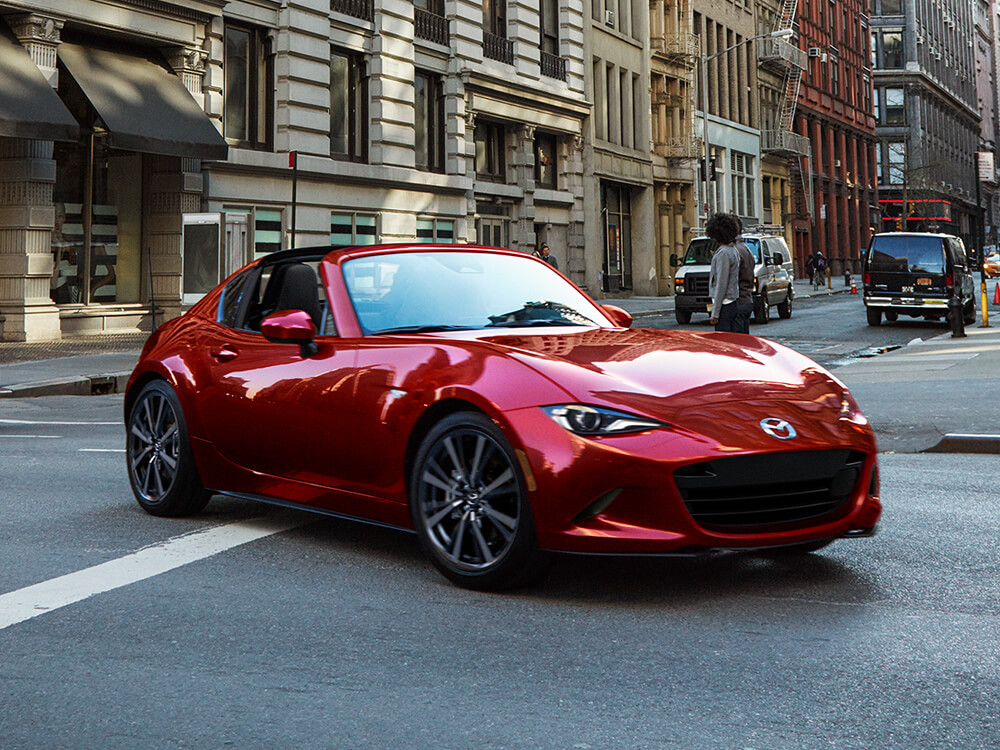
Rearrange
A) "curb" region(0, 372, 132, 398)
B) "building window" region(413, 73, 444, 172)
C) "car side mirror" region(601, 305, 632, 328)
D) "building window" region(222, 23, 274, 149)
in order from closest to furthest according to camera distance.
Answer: "car side mirror" region(601, 305, 632, 328)
"curb" region(0, 372, 132, 398)
"building window" region(222, 23, 274, 149)
"building window" region(413, 73, 444, 172)

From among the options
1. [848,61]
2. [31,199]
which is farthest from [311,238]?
[848,61]

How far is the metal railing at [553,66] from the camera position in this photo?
137 feet

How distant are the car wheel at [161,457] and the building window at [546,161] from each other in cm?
3524

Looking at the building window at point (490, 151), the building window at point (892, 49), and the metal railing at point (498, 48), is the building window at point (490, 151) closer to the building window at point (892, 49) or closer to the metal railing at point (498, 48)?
the metal railing at point (498, 48)

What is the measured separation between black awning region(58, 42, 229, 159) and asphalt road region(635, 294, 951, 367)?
1006cm

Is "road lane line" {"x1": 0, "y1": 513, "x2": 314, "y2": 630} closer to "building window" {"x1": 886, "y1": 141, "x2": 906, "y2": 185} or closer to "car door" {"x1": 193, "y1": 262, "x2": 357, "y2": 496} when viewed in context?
"car door" {"x1": 193, "y1": 262, "x2": 357, "y2": 496}

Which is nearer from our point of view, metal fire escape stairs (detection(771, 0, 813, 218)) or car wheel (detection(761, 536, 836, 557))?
car wheel (detection(761, 536, 836, 557))

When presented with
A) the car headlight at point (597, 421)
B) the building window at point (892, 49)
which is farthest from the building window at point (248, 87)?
the building window at point (892, 49)

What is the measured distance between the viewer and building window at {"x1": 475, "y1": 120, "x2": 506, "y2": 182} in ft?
126

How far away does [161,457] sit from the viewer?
729cm

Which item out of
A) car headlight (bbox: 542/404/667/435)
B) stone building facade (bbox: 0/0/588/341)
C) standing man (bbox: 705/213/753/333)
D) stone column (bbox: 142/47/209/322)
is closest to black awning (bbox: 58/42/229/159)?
stone building facade (bbox: 0/0/588/341)

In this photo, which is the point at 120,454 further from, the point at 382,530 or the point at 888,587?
the point at 888,587

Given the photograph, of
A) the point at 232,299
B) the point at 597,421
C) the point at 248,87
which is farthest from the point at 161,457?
the point at 248,87

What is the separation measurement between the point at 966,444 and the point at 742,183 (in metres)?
54.8
